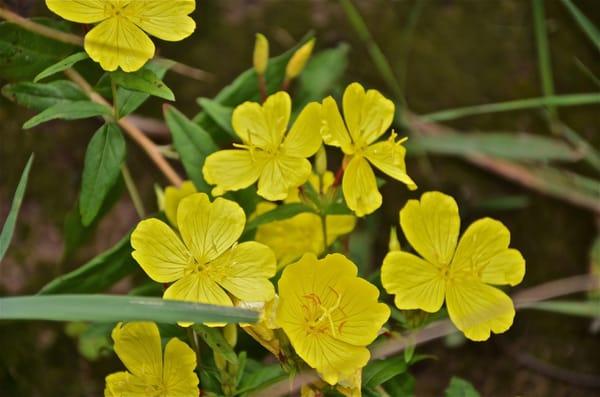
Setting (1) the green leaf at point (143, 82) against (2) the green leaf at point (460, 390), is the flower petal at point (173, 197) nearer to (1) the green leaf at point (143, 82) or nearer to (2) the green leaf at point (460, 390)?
(1) the green leaf at point (143, 82)

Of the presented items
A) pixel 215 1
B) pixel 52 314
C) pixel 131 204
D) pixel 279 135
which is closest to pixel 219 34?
pixel 215 1

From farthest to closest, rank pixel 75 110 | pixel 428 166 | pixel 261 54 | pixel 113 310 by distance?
pixel 428 166 → pixel 261 54 → pixel 75 110 → pixel 113 310

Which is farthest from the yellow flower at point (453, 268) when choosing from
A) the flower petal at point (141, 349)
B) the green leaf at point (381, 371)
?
the flower petal at point (141, 349)

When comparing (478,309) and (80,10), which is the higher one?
(80,10)

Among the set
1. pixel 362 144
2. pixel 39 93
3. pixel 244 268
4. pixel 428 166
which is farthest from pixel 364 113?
pixel 428 166

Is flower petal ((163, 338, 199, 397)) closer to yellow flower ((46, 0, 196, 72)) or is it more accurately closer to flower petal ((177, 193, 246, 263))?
flower petal ((177, 193, 246, 263))

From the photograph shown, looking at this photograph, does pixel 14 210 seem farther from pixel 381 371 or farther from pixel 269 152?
pixel 381 371

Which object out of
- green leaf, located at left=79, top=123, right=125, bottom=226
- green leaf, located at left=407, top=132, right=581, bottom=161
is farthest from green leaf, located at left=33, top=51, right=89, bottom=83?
green leaf, located at left=407, top=132, right=581, bottom=161
